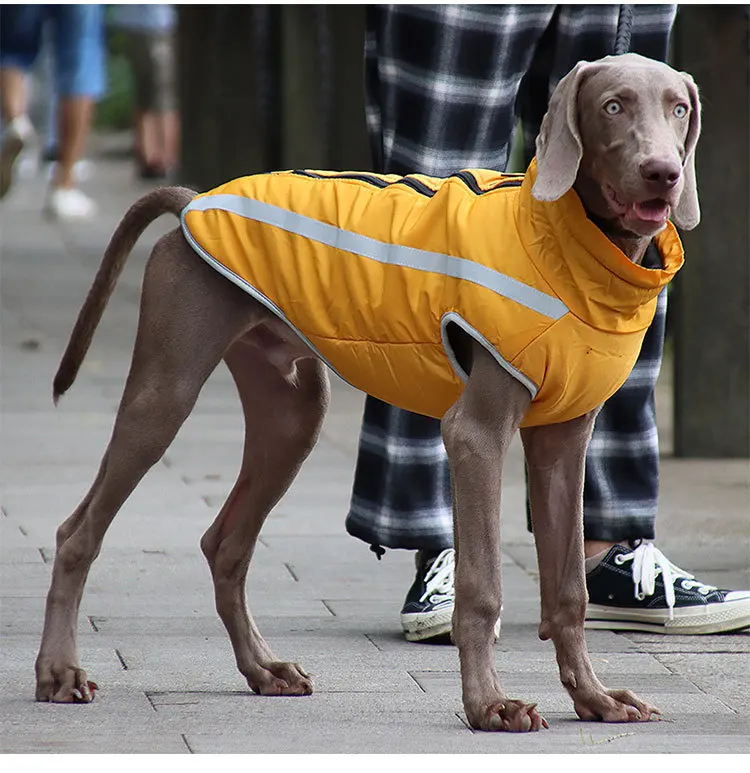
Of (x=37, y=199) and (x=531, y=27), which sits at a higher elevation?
(x=531, y=27)

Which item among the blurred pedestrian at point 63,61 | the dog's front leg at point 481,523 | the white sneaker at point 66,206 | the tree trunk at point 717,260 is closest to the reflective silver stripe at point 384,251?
the dog's front leg at point 481,523

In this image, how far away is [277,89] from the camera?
11570 mm

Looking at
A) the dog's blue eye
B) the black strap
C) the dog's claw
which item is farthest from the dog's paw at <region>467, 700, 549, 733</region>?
the black strap

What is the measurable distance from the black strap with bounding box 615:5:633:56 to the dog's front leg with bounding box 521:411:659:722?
1.09 metres

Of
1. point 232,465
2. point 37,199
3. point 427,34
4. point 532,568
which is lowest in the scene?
point 37,199

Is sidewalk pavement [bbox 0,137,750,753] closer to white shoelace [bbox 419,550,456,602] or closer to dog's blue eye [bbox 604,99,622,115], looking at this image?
white shoelace [bbox 419,550,456,602]

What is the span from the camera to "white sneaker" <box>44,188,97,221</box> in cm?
1348

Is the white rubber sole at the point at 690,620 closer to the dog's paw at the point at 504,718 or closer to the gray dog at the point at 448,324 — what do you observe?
the gray dog at the point at 448,324

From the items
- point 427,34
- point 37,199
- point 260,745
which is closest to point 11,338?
point 427,34

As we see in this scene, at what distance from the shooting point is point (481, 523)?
10.4 feet

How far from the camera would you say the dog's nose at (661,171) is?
291cm

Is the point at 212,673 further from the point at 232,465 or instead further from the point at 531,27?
the point at 232,465

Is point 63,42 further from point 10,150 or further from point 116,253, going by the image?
point 116,253

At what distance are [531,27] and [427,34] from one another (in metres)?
0.24
